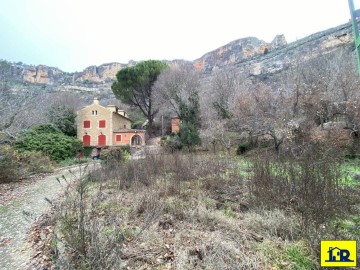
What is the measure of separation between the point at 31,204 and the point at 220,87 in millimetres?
20171

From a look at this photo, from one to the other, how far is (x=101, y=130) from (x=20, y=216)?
2143 cm

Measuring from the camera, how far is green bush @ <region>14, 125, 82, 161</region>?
45.2 feet

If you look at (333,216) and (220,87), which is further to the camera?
(220,87)

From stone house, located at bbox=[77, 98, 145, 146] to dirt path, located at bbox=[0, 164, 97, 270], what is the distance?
55.6 ft

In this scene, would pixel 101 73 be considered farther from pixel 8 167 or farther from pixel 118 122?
pixel 8 167

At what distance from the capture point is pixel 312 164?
130 inches

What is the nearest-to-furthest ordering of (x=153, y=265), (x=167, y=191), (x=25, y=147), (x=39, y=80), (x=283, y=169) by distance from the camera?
(x=153, y=265) < (x=283, y=169) < (x=167, y=191) < (x=25, y=147) < (x=39, y=80)

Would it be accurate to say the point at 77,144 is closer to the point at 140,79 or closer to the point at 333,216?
the point at 140,79

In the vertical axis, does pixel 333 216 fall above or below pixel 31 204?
above

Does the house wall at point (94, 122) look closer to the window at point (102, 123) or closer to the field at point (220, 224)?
the window at point (102, 123)

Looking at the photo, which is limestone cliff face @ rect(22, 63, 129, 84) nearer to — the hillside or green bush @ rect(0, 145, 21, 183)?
the hillside

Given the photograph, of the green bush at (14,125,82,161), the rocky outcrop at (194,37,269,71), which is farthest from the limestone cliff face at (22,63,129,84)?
the green bush at (14,125,82,161)

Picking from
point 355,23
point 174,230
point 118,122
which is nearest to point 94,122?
point 118,122

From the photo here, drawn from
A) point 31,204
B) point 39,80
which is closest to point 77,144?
point 31,204
